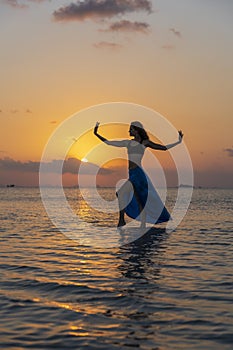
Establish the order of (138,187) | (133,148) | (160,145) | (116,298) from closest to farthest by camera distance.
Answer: (116,298) < (160,145) < (133,148) < (138,187)

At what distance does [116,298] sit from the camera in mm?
6371

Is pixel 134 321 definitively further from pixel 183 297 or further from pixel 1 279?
pixel 1 279

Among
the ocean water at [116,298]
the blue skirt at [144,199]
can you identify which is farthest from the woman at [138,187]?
the ocean water at [116,298]

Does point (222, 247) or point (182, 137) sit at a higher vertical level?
point (182, 137)

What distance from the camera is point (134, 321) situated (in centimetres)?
536

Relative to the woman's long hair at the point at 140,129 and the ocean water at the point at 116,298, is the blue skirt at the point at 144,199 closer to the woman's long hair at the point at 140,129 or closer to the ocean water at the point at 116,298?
the woman's long hair at the point at 140,129

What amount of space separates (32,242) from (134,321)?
7534 millimetres

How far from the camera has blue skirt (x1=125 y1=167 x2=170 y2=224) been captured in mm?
14438

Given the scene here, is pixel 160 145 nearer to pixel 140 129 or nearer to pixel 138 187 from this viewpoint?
pixel 140 129

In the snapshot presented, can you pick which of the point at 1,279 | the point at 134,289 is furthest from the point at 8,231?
the point at 134,289

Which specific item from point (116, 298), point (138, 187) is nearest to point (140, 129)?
point (138, 187)

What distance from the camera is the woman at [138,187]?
14039 mm

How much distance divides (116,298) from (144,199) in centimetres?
827

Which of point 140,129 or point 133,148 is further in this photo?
point 133,148
